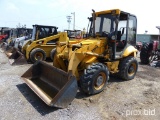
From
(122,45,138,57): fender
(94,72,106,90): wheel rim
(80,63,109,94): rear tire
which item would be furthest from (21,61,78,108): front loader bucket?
(122,45,138,57): fender

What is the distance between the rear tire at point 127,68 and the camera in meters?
6.54

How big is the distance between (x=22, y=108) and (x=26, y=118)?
51 centimetres

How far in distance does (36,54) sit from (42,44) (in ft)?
2.11

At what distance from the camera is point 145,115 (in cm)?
444

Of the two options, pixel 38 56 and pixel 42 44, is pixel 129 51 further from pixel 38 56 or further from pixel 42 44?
pixel 38 56

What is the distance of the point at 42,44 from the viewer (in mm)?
10727

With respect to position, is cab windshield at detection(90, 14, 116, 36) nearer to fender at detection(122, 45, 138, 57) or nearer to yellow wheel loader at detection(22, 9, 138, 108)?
yellow wheel loader at detection(22, 9, 138, 108)

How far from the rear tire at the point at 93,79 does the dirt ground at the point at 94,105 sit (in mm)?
205

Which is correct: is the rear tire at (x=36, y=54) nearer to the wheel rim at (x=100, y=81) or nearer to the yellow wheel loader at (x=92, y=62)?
the yellow wheel loader at (x=92, y=62)

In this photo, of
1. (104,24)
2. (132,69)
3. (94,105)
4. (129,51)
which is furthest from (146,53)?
(94,105)

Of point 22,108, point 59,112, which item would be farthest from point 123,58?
point 22,108

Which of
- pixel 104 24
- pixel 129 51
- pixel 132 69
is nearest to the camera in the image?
pixel 104 24

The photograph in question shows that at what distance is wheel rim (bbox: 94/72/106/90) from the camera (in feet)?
17.5

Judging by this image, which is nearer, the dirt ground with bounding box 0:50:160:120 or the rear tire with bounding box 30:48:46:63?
the dirt ground with bounding box 0:50:160:120
